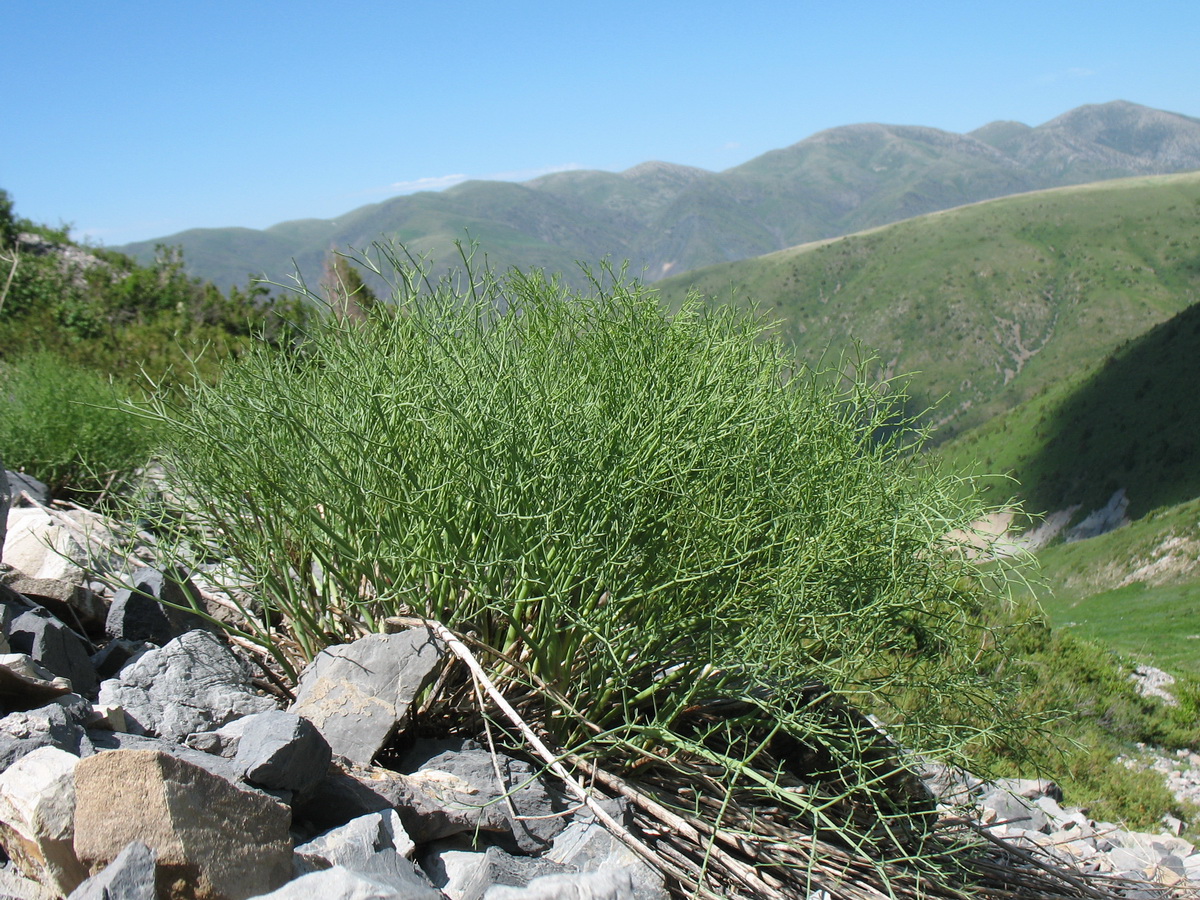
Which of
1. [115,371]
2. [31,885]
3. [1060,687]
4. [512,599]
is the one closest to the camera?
[31,885]

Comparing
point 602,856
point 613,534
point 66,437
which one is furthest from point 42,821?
point 66,437

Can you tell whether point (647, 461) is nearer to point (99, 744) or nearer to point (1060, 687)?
point (99, 744)

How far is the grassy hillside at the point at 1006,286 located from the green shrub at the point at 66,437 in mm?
120310

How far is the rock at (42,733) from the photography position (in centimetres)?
199

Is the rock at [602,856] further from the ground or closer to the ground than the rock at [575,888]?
closer to the ground

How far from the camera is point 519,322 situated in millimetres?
3785

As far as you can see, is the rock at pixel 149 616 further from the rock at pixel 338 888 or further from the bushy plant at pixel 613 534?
the rock at pixel 338 888

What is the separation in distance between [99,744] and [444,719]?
1.00m

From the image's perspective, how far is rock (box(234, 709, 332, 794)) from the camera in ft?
6.75

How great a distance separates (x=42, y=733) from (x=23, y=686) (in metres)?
0.33

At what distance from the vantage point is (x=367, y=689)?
2.54m

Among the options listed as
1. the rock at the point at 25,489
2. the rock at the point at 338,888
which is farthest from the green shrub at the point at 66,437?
the rock at the point at 338,888

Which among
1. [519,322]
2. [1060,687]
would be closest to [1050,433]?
[1060,687]

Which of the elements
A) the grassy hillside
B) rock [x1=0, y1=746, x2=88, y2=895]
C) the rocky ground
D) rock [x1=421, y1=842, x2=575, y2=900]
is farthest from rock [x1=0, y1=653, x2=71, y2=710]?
the grassy hillside
